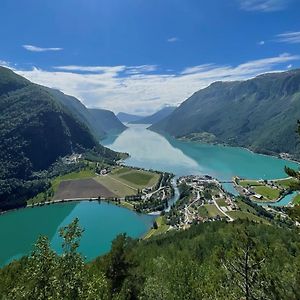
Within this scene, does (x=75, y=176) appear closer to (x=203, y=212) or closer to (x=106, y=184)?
(x=106, y=184)

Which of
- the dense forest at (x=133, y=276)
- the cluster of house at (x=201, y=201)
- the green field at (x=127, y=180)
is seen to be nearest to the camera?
the dense forest at (x=133, y=276)

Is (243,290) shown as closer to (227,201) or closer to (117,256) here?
(117,256)

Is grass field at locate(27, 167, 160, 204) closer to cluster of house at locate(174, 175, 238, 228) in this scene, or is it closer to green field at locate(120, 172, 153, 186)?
green field at locate(120, 172, 153, 186)

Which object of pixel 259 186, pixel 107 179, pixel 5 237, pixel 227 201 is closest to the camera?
pixel 5 237

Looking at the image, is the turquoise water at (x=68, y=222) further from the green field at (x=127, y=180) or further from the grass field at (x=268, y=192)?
the grass field at (x=268, y=192)

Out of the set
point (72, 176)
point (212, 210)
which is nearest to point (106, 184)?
point (72, 176)

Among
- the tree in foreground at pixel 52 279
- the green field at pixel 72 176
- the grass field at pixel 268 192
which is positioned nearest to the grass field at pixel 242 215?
the grass field at pixel 268 192

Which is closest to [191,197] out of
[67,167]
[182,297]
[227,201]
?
[227,201]
